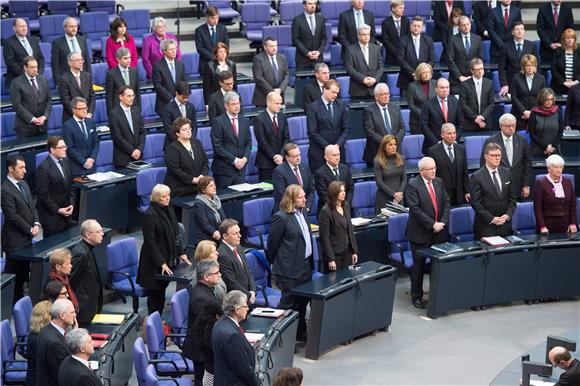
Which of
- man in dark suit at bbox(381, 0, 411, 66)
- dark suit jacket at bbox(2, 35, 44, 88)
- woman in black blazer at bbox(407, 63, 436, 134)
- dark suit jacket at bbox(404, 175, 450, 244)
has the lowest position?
dark suit jacket at bbox(404, 175, 450, 244)

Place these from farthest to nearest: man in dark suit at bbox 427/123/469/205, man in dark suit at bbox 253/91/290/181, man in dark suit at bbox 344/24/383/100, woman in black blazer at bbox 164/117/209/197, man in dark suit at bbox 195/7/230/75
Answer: man in dark suit at bbox 195/7/230/75 < man in dark suit at bbox 344/24/383/100 < man in dark suit at bbox 253/91/290/181 < man in dark suit at bbox 427/123/469/205 < woman in black blazer at bbox 164/117/209/197

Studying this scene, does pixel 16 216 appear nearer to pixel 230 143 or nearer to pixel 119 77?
pixel 230 143

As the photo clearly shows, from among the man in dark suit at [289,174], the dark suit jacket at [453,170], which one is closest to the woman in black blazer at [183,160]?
the man in dark suit at [289,174]

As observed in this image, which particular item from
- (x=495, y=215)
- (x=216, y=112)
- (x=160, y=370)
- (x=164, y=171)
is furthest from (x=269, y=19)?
(x=160, y=370)

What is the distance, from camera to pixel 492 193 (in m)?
12.7

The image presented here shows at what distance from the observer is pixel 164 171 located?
13414 mm

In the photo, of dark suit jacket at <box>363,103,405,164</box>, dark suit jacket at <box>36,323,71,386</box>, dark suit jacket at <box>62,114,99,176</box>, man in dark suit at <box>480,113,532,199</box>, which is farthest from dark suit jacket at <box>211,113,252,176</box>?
dark suit jacket at <box>36,323,71,386</box>

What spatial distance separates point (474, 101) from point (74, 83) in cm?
499

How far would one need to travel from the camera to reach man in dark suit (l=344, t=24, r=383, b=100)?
617 inches

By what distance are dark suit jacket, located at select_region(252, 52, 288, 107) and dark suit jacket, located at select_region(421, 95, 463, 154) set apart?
6.85 feet

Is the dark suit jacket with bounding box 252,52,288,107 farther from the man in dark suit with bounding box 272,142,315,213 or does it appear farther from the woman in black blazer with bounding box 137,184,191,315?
the woman in black blazer with bounding box 137,184,191,315

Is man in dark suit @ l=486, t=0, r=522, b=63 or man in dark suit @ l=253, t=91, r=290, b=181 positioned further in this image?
man in dark suit @ l=486, t=0, r=522, b=63

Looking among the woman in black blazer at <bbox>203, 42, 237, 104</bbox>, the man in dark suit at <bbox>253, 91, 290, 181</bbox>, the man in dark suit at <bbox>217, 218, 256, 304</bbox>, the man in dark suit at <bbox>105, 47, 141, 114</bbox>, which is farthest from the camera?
the woman in black blazer at <bbox>203, 42, 237, 104</bbox>

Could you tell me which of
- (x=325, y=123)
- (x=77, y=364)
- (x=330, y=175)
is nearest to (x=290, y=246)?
(x=330, y=175)
